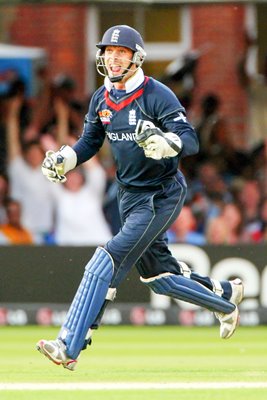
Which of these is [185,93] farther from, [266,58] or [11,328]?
[11,328]

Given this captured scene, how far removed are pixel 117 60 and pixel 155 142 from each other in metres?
0.66

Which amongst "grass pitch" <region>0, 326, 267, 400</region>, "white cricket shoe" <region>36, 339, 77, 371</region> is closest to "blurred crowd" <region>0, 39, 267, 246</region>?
"grass pitch" <region>0, 326, 267, 400</region>

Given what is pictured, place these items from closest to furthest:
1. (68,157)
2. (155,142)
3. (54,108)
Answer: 1. (155,142)
2. (68,157)
3. (54,108)

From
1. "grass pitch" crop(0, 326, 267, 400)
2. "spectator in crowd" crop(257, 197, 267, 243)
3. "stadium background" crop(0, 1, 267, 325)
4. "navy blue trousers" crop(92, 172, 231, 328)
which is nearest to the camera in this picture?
"grass pitch" crop(0, 326, 267, 400)

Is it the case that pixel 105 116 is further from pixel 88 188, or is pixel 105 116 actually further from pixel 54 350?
pixel 88 188

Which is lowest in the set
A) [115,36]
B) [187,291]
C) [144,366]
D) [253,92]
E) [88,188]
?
[88,188]

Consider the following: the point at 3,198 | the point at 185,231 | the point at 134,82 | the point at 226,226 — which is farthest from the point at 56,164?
the point at 226,226

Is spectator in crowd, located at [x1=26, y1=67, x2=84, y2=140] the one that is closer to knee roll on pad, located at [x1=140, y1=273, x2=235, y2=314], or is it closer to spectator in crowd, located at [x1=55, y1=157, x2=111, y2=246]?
spectator in crowd, located at [x1=55, y1=157, x2=111, y2=246]

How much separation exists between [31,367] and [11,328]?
332cm

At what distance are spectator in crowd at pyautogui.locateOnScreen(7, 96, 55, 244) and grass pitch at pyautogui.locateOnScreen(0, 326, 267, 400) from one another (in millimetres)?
1114

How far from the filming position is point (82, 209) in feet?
37.9

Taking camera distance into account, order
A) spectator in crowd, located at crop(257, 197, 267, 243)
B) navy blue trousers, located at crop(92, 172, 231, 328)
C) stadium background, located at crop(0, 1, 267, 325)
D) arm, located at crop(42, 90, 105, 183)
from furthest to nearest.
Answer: spectator in crowd, located at crop(257, 197, 267, 243)
stadium background, located at crop(0, 1, 267, 325)
arm, located at crop(42, 90, 105, 183)
navy blue trousers, located at crop(92, 172, 231, 328)

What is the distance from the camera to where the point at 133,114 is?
286 inches

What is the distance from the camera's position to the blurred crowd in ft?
38.1
